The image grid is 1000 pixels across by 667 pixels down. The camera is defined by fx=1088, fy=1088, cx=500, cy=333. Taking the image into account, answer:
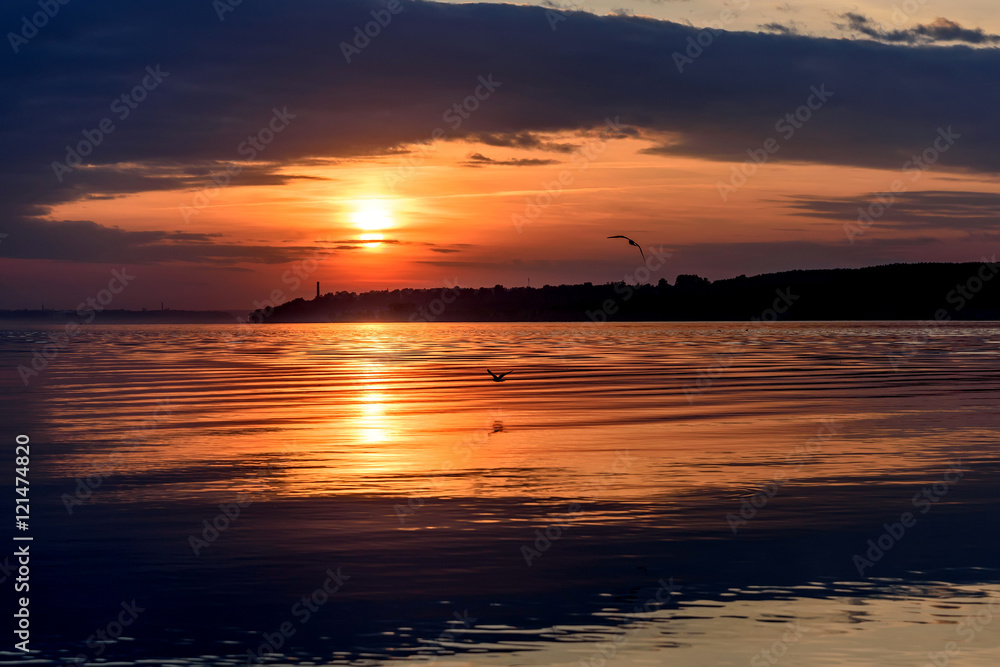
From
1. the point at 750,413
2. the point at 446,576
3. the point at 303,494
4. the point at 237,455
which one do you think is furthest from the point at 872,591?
the point at 750,413

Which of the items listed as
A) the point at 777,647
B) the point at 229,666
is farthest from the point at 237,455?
the point at 777,647

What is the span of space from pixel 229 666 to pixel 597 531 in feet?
22.5

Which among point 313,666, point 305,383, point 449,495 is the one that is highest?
point 305,383

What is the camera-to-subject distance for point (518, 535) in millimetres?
15727

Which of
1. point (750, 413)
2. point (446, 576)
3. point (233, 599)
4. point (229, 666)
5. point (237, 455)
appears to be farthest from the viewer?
point (750, 413)

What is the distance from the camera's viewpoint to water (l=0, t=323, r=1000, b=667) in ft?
36.7

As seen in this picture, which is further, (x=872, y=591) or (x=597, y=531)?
(x=597, y=531)

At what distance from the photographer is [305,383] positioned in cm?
4781

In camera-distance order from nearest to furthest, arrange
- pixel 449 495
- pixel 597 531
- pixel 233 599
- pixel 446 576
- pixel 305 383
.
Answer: pixel 233 599, pixel 446 576, pixel 597 531, pixel 449 495, pixel 305 383

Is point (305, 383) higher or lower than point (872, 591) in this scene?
higher

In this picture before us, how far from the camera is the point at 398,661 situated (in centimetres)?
1052

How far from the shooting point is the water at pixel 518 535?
1118 centimetres

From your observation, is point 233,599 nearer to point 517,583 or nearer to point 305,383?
point 517,583

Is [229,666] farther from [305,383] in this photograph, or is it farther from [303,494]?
[305,383]
